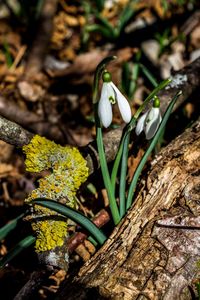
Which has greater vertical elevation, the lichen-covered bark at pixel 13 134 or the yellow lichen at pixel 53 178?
the lichen-covered bark at pixel 13 134

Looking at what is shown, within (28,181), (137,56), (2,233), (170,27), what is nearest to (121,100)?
(2,233)

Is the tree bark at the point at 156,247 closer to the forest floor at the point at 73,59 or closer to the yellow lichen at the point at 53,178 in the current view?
the yellow lichen at the point at 53,178

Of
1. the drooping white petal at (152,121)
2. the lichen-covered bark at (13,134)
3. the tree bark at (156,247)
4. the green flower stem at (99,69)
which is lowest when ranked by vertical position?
the tree bark at (156,247)

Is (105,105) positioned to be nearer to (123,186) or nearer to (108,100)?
(108,100)

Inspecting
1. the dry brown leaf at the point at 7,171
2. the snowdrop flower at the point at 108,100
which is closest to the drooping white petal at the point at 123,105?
the snowdrop flower at the point at 108,100

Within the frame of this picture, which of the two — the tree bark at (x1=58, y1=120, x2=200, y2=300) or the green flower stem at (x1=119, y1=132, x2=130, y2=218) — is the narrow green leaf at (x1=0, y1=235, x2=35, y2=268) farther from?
the green flower stem at (x1=119, y1=132, x2=130, y2=218)

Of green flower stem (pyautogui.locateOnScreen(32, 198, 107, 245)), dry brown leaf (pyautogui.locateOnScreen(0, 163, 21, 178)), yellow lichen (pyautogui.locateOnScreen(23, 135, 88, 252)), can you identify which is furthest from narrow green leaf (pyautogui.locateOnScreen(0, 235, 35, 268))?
dry brown leaf (pyautogui.locateOnScreen(0, 163, 21, 178))

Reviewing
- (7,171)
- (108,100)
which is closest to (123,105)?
(108,100)
